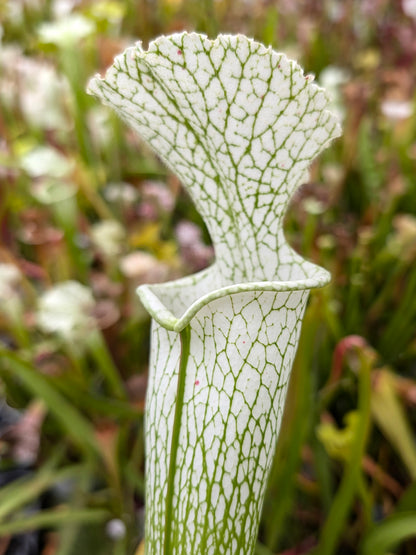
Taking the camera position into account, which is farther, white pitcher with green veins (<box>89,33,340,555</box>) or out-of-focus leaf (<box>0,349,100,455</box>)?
out-of-focus leaf (<box>0,349,100,455</box>)

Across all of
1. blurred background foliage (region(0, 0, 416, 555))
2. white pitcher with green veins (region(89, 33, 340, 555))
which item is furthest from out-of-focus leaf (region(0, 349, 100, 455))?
white pitcher with green veins (region(89, 33, 340, 555))

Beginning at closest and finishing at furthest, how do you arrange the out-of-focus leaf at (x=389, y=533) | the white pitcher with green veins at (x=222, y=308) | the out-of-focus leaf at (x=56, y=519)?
the white pitcher with green veins at (x=222, y=308)
the out-of-focus leaf at (x=389, y=533)
the out-of-focus leaf at (x=56, y=519)

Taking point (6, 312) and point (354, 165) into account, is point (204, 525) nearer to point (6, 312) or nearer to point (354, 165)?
point (6, 312)

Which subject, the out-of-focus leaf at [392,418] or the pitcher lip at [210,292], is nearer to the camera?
the pitcher lip at [210,292]

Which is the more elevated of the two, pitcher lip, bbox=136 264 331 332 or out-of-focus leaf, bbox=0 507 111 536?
pitcher lip, bbox=136 264 331 332

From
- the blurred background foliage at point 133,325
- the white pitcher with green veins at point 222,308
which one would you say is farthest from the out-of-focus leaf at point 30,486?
the white pitcher with green veins at point 222,308

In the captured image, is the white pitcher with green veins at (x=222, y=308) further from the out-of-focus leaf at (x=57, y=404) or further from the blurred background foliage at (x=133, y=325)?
the out-of-focus leaf at (x=57, y=404)

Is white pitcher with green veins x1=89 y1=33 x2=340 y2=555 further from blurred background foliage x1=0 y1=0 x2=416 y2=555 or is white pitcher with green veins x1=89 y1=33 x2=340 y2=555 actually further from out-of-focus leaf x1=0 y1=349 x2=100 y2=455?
out-of-focus leaf x1=0 y1=349 x2=100 y2=455
